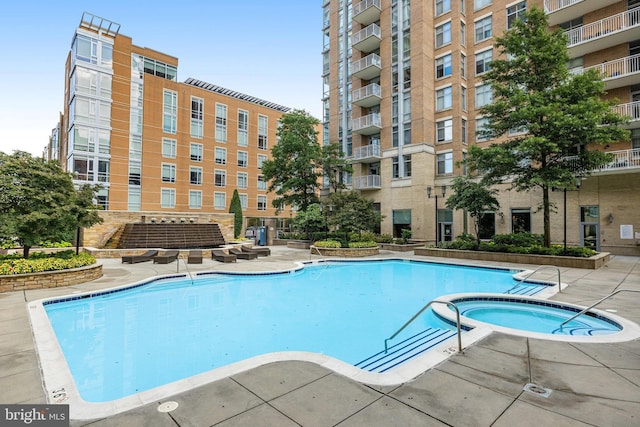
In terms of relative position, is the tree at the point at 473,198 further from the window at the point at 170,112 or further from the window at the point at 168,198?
the window at the point at 170,112

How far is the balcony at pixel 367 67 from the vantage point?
1191 inches

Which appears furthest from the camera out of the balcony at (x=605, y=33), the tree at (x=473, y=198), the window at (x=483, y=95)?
the window at (x=483, y=95)

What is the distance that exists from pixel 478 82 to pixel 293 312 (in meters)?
26.5

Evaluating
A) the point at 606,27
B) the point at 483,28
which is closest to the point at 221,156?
the point at 483,28

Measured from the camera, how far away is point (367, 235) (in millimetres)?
25734

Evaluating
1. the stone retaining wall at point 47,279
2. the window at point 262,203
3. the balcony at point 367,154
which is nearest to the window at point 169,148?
the window at point 262,203

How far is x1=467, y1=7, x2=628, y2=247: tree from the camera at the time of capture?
51.0ft

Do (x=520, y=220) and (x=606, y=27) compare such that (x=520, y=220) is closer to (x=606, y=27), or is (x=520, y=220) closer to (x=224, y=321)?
(x=606, y=27)

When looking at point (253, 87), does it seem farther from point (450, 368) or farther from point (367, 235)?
point (450, 368)

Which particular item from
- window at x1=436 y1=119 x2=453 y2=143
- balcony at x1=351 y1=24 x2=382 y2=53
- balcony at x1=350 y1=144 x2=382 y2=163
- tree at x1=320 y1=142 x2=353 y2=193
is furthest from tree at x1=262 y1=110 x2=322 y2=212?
window at x1=436 y1=119 x2=453 y2=143

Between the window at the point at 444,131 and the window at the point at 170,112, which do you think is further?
the window at the point at 170,112

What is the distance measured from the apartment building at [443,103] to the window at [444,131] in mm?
85

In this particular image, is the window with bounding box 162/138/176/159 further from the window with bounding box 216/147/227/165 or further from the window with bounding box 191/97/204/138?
the window with bounding box 216/147/227/165

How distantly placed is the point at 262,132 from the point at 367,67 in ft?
68.1
